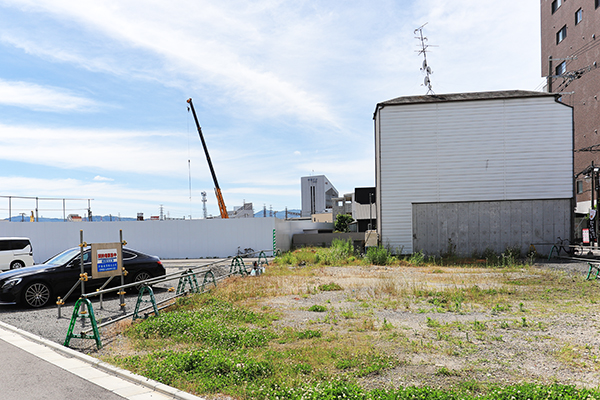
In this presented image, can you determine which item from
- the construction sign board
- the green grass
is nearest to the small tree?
the green grass

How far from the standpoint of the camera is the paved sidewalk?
184 inches

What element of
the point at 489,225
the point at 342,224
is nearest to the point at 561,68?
the point at 489,225

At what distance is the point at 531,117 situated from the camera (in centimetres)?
2244

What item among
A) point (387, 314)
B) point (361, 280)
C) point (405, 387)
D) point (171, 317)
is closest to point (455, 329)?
point (387, 314)

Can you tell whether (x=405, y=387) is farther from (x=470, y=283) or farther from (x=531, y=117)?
(x=531, y=117)

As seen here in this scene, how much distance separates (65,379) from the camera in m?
5.24

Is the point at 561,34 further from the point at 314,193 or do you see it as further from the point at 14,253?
the point at 314,193

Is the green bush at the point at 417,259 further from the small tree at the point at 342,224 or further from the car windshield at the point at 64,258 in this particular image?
the small tree at the point at 342,224

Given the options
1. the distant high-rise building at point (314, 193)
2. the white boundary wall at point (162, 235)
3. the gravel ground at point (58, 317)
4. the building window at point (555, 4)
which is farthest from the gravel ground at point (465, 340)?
the distant high-rise building at point (314, 193)

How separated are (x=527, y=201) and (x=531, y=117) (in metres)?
4.92

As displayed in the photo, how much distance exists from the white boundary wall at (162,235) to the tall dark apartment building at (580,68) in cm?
2853

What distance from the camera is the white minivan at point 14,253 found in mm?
17797

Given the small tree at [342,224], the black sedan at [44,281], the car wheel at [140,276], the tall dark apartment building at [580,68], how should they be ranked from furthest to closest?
A: the small tree at [342,224] → the tall dark apartment building at [580,68] → the car wheel at [140,276] → the black sedan at [44,281]

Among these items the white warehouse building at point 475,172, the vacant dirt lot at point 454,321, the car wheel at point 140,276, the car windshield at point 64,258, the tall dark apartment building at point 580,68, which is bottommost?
the vacant dirt lot at point 454,321
